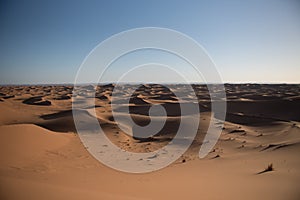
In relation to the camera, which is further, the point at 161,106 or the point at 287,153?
the point at 161,106

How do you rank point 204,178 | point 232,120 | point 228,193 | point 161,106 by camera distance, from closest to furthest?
point 228,193 → point 204,178 → point 232,120 → point 161,106

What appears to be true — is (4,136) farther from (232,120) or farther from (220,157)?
(232,120)

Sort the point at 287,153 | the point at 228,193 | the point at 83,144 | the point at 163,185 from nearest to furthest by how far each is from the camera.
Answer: the point at 228,193
the point at 163,185
the point at 287,153
the point at 83,144

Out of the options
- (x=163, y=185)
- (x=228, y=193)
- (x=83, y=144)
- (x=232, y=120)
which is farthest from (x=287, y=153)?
(x=232, y=120)

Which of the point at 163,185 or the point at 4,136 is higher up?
the point at 4,136

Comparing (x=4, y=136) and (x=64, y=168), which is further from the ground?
(x=4, y=136)

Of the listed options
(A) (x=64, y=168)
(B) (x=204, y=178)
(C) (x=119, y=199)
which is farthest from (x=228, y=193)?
(A) (x=64, y=168)

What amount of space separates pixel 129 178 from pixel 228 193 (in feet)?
7.22

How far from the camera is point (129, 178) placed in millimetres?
5551

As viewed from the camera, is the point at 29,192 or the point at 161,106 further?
the point at 161,106

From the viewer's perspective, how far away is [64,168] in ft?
20.6

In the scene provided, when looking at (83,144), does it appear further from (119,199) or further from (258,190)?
(258,190)

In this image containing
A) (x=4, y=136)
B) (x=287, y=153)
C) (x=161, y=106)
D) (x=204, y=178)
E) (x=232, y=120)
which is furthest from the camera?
(x=161, y=106)

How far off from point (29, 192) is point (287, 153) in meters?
6.60
